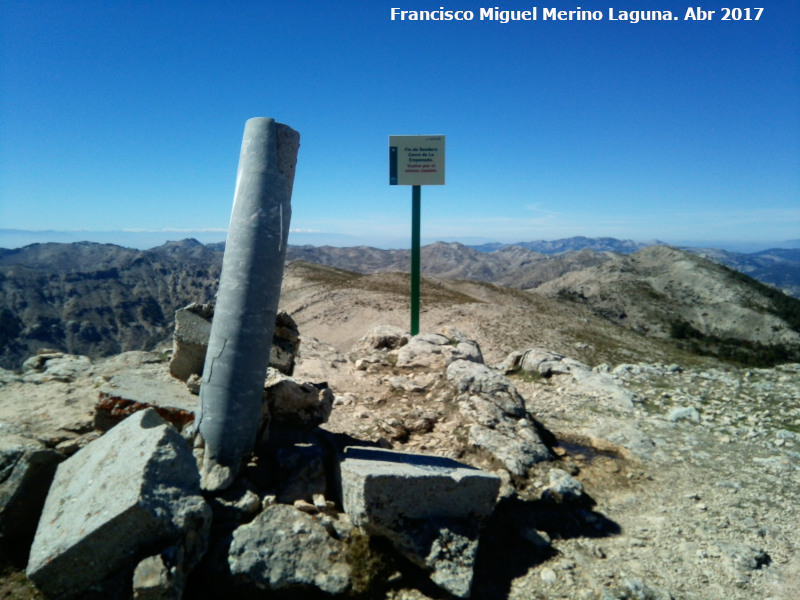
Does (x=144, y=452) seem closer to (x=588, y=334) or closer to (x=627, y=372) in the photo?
(x=627, y=372)

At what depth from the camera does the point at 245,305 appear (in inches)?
183

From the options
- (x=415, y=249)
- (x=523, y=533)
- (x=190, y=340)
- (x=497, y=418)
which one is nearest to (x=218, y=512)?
(x=190, y=340)

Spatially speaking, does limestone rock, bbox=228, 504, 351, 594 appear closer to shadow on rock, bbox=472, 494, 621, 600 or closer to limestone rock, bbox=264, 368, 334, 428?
shadow on rock, bbox=472, 494, 621, 600

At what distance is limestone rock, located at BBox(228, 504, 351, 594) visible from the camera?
3.64 m

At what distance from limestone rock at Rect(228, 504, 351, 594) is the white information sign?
947 centimetres

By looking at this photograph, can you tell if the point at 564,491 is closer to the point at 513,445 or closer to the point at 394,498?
the point at 513,445

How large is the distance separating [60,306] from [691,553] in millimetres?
153098

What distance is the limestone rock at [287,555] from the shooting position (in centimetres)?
364

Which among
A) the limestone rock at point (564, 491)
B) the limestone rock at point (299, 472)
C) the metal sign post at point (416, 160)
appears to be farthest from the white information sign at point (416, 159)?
the limestone rock at point (299, 472)

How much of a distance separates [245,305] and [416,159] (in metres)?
8.37

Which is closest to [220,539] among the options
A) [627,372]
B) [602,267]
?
[627,372]

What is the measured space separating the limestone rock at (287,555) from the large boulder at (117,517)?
1.17 ft

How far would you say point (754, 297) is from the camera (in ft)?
147

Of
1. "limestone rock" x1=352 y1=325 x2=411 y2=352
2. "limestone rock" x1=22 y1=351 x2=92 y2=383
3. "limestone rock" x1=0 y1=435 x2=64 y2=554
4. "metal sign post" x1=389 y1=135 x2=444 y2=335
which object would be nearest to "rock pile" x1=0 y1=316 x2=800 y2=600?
"limestone rock" x1=0 y1=435 x2=64 y2=554
